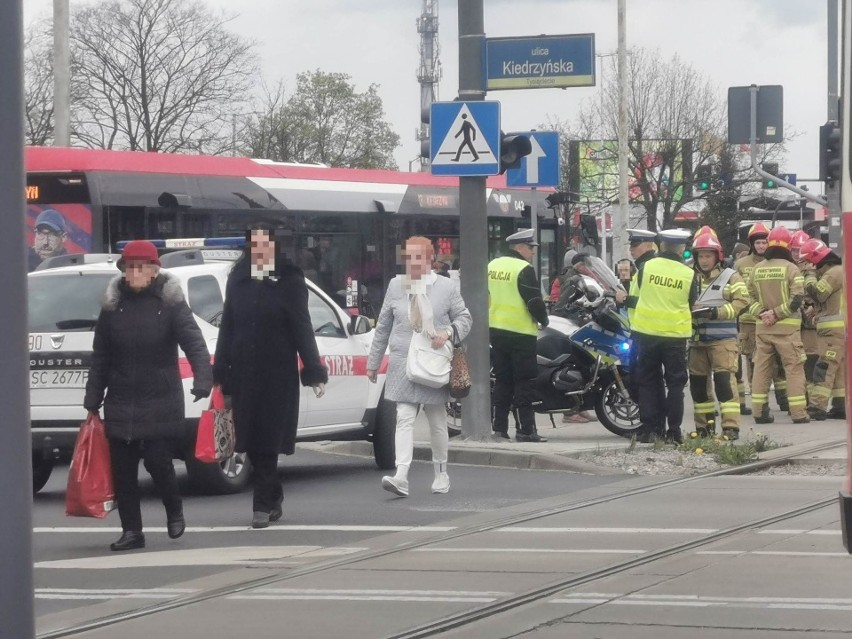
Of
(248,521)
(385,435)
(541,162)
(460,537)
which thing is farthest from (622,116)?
(460,537)

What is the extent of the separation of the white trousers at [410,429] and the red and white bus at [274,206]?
802 centimetres

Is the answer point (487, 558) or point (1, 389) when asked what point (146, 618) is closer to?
point (487, 558)

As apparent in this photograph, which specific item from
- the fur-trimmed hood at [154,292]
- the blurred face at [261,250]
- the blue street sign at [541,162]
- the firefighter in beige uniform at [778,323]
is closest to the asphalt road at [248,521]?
the fur-trimmed hood at [154,292]

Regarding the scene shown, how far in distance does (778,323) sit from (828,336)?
2.34 ft

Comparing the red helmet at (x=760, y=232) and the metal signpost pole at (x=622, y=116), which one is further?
the metal signpost pole at (x=622, y=116)

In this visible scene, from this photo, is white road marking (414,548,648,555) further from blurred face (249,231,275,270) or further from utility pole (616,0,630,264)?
utility pole (616,0,630,264)

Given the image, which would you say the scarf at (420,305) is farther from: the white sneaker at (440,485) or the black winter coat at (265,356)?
the black winter coat at (265,356)

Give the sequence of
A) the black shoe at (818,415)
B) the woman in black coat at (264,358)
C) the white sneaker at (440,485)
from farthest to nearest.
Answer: the black shoe at (818,415)
the white sneaker at (440,485)
the woman in black coat at (264,358)

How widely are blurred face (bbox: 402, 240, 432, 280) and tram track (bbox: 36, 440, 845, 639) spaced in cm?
191

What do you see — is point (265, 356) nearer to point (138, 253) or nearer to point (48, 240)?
point (138, 253)

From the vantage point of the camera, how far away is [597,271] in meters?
16.4

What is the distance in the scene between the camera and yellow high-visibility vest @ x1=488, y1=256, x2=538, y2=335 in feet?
46.8

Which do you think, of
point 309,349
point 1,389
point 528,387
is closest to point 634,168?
point 528,387

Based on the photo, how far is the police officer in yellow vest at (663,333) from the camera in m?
13.4
